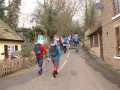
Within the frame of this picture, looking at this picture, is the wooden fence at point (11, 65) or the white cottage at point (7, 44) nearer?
the wooden fence at point (11, 65)

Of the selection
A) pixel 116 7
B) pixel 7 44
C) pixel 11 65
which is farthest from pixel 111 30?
pixel 7 44

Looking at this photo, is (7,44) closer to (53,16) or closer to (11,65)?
(11,65)

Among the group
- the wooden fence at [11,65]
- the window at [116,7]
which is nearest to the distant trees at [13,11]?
the wooden fence at [11,65]

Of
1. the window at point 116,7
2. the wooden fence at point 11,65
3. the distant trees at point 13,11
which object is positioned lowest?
the wooden fence at point 11,65

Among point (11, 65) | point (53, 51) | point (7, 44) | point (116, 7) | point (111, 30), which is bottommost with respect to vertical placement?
point (11, 65)

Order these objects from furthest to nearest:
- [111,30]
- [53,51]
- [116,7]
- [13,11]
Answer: [13,11] → [111,30] → [116,7] → [53,51]

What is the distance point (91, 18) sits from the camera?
52750 millimetres

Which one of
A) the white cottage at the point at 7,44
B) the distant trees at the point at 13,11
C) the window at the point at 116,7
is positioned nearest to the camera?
the window at the point at 116,7

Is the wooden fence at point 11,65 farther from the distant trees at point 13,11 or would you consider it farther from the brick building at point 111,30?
the distant trees at point 13,11

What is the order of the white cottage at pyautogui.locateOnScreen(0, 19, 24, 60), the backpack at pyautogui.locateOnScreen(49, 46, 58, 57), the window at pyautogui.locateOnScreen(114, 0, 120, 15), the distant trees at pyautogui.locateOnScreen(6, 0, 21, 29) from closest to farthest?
1. the backpack at pyautogui.locateOnScreen(49, 46, 58, 57)
2. the window at pyautogui.locateOnScreen(114, 0, 120, 15)
3. the white cottage at pyautogui.locateOnScreen(0, 19, 24, 60)
4. the distant trees at pyautogui.locateOnScreen(6, 0, 21, 29)

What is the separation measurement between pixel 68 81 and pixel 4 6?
1126 inches

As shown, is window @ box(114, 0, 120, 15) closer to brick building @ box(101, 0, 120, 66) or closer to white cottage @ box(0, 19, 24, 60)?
brick building @ box(101, 0, 120, 66)

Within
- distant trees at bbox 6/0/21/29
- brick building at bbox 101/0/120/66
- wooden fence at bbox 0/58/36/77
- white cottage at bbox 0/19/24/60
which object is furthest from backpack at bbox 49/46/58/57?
distant trees at bbox 6/0/21/29

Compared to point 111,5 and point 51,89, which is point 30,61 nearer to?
point 111,5
